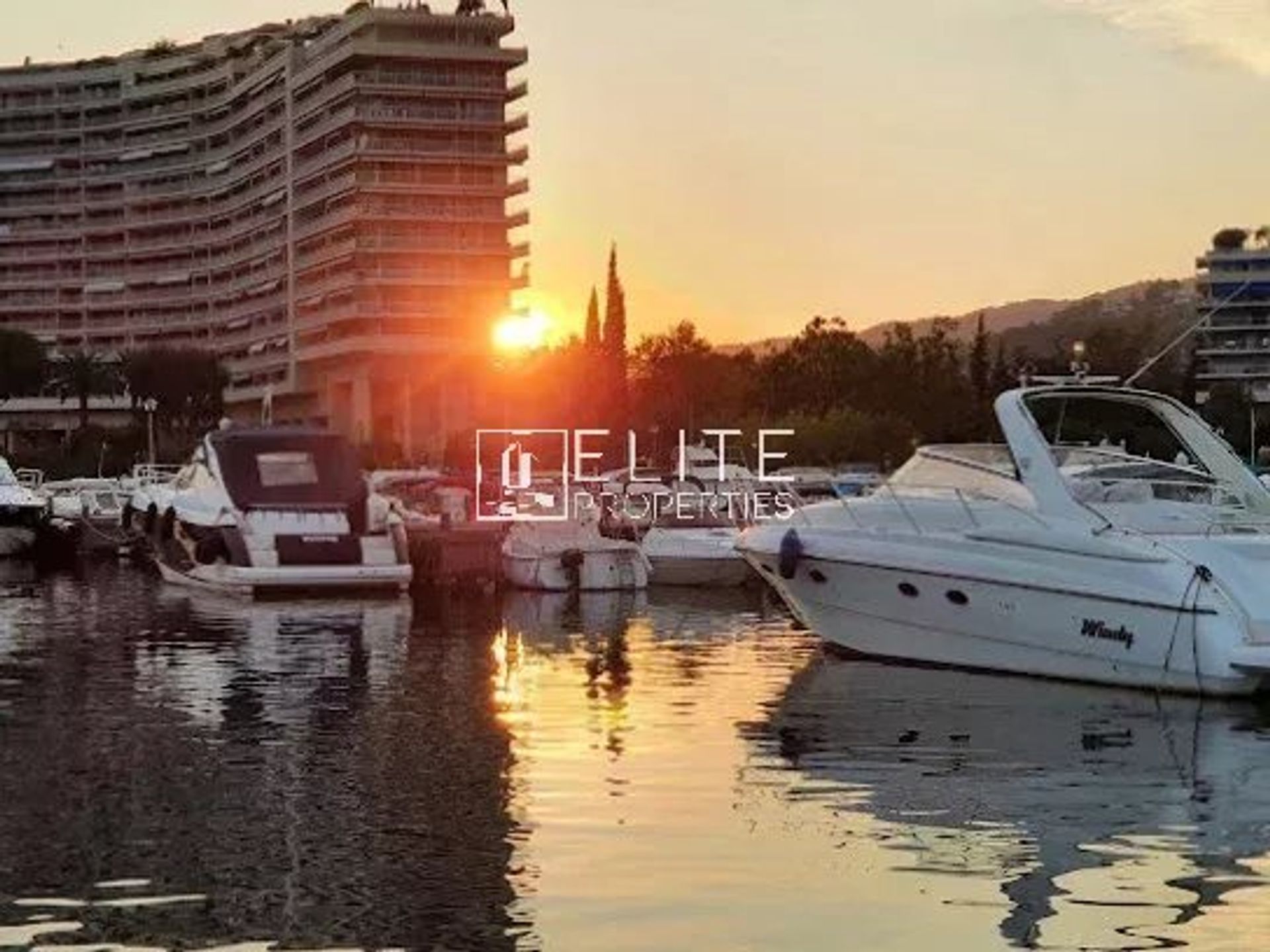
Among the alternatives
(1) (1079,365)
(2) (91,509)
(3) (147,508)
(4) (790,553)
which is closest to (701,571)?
(3) (147,508)

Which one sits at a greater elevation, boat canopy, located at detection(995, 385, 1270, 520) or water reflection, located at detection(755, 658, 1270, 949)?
boat canopy, located at detection(995, 385, 1270, 520)

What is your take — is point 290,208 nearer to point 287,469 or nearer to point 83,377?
point 83,377

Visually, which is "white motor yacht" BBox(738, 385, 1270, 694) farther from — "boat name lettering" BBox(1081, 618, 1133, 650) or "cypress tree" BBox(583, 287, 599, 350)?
"cypress tree" BBox(583, 287, 599, 350)

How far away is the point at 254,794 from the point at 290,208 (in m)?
146

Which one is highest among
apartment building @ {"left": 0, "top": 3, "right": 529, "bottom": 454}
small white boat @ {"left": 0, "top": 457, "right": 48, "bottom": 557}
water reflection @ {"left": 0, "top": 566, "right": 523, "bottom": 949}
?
apartment building @ {"left": 0, "top": 3, "right": 529, "bottom": 454}

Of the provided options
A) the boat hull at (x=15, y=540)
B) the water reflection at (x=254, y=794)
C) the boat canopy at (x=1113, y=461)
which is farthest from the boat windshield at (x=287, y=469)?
the boat canopy at (x=1113, y=461)

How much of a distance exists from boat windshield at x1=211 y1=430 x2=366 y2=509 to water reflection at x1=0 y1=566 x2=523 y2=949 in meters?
11.3

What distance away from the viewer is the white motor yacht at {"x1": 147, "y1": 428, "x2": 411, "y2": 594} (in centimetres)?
3931

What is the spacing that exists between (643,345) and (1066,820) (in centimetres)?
13052

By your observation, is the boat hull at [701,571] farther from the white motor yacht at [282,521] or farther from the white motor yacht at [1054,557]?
the white motor yacht at [1054,557]

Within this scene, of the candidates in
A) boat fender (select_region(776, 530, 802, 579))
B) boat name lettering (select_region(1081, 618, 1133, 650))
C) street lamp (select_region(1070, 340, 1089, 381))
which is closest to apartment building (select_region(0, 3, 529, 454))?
street lamp (select_region(1070, 340, 1089, 381))

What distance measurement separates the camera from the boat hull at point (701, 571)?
43188 mm

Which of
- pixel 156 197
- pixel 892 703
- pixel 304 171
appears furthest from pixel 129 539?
pixel 156 197

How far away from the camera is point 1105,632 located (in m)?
22.9
